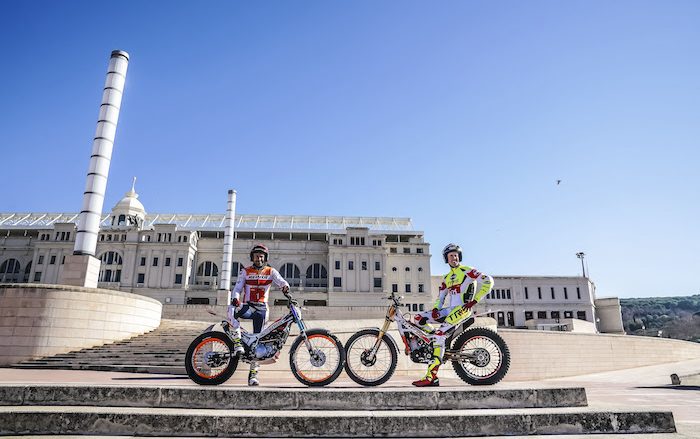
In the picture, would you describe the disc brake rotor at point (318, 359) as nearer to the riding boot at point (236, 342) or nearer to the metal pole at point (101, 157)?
the riding boot at point (236, 342)

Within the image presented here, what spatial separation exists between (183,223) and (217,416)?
69.0 metres

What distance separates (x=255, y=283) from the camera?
711 centimetres

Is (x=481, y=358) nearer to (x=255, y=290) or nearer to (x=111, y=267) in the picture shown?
(x=255, y=290)

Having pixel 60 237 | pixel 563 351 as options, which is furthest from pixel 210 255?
pixel 563 351

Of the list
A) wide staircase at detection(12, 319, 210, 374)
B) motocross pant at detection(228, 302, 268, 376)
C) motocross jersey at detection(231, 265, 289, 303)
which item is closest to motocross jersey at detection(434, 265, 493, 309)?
motocross jersey at detection(231, 265, 289, 303)

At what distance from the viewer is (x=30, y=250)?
2442 inches

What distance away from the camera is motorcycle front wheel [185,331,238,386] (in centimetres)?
636

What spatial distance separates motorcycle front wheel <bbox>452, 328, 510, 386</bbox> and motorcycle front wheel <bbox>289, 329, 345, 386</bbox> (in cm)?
184

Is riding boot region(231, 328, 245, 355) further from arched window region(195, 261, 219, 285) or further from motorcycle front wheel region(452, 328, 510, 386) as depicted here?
arched window region(195, 261, 219, 285)

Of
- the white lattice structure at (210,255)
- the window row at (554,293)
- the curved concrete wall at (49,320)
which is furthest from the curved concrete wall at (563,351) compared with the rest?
the white lattice structure at (210,255)

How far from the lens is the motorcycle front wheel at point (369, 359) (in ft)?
21.7

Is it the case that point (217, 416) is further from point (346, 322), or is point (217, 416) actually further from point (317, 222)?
point (317, 222)

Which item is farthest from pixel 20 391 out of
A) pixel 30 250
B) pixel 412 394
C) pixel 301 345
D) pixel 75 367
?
pixel 30 250

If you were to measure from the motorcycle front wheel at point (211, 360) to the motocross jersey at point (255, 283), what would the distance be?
2.47ft
